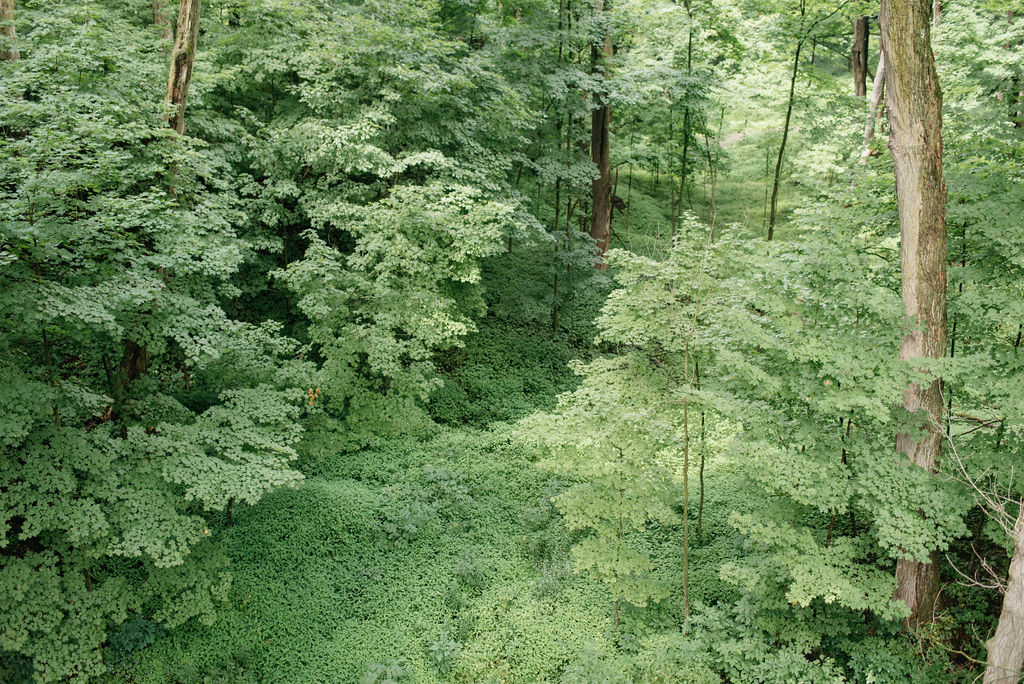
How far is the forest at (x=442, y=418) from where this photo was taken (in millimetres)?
5457

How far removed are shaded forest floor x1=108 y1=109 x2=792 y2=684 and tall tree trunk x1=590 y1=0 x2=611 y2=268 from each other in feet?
21.8

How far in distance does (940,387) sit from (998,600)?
8.25 ft

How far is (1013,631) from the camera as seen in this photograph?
4691mm

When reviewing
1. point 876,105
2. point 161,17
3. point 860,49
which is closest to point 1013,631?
point 876,105

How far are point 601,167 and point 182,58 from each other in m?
9.80

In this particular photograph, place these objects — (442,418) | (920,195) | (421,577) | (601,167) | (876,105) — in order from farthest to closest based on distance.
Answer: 1. (601,167)
2. (876,105)
3. (442,418)
4. (421,577)
5. (920,195)

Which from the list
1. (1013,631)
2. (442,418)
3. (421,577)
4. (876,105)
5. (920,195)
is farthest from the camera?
(876,105)

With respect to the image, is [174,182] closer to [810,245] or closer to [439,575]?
[439,575]

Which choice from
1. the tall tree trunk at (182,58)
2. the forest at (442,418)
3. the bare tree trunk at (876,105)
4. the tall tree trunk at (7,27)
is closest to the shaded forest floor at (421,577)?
the forest at (442,418)

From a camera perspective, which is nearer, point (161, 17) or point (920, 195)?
point (920, 195)

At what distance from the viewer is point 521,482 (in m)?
9.23

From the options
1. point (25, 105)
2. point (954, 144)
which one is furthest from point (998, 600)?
point (25, 105)

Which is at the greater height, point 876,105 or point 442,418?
point 876,105

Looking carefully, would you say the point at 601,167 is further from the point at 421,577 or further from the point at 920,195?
the point at 421,577
